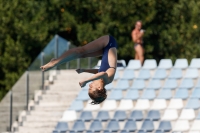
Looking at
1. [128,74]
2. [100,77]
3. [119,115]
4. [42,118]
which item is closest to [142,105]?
[119,115]

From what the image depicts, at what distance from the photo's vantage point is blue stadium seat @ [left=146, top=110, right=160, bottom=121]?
19.6 meters

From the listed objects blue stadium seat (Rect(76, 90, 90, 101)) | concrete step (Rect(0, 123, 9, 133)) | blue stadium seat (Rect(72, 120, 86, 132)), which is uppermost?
blue stadium seat (Rect(76, 90, 90, 101))

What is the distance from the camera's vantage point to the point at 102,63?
14.6 meters

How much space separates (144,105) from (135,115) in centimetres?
33

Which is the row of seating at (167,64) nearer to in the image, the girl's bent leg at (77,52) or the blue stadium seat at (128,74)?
the blue stadium seat at (128,74)

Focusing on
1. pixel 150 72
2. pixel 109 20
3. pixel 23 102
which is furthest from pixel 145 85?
pixel 109 20

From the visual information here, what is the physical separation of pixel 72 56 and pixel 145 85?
20.1ft

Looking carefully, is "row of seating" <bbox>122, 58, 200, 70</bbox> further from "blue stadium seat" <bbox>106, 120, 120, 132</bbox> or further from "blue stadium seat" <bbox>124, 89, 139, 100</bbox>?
"blue stadium seat" <bbox>106, 120, 120, 132</bbox>

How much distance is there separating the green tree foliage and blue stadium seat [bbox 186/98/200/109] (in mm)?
5213

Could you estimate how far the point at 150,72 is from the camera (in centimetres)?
2059

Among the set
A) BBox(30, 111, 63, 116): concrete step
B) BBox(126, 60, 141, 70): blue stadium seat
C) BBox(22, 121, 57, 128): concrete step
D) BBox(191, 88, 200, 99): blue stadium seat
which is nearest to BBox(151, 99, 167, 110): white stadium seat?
BBox(191, 88, 200, 99): blue stadium seat

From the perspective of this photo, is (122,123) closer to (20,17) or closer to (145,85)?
(145,85)

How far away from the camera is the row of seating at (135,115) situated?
63.9 feet

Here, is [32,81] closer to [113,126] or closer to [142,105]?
[113,126]
